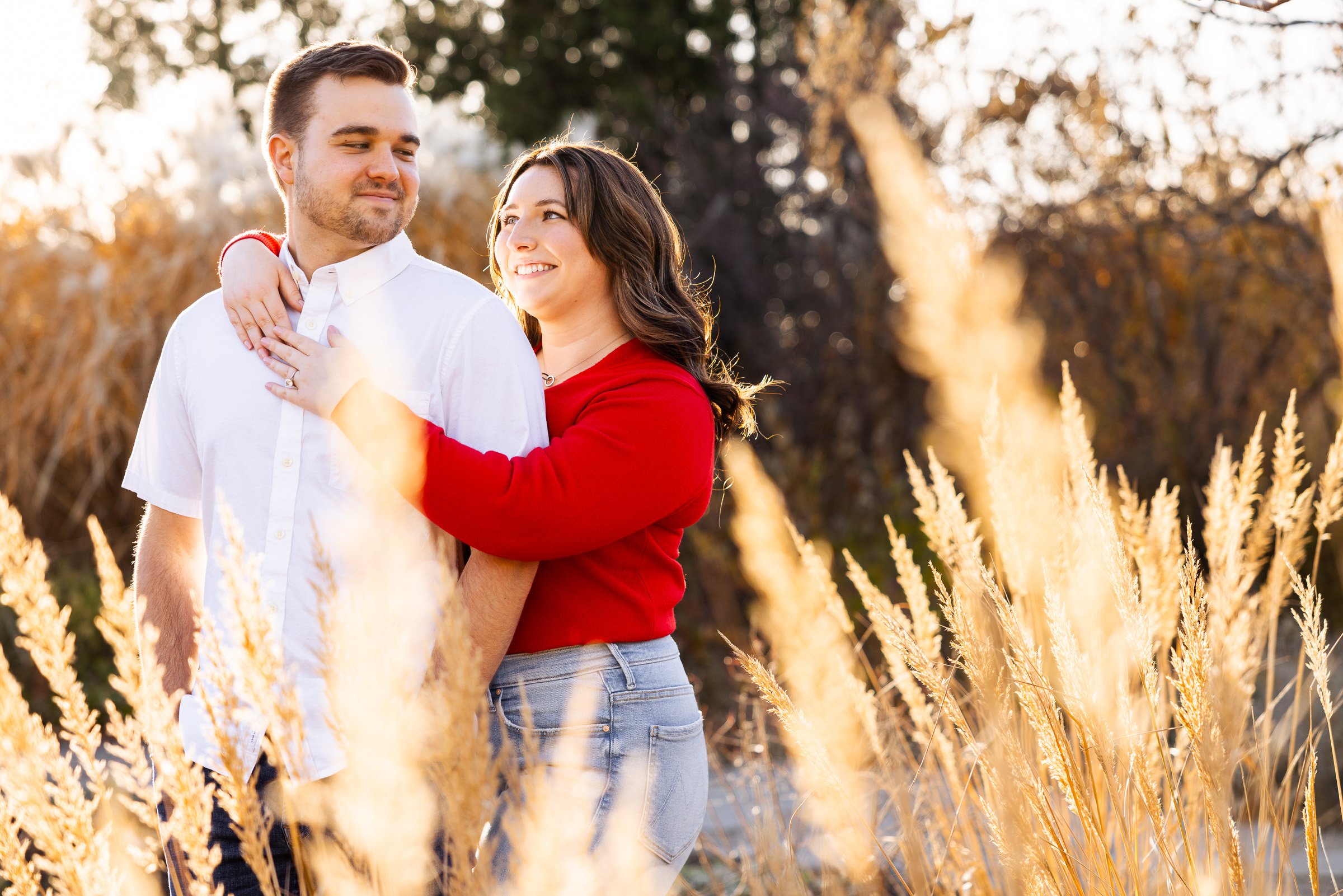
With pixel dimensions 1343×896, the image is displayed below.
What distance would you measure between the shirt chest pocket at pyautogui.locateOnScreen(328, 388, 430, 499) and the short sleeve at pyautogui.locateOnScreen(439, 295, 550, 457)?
85 mm

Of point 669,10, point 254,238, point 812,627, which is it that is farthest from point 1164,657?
point 669,10

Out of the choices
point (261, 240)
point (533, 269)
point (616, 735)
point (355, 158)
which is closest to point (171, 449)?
point (261, 240)

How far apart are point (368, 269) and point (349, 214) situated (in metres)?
0.10

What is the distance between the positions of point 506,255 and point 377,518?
584 mm

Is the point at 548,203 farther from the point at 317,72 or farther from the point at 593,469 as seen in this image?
the point at 593,469

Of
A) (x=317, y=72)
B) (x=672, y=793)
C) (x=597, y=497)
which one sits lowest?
(x=672, y=793)

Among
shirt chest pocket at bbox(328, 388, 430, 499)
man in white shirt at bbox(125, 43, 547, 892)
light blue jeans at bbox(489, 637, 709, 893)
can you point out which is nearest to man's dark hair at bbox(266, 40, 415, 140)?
man in white shirt at bbox(125, 43, 547, 892)

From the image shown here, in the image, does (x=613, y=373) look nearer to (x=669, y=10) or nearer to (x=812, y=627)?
(x=812, y=627)

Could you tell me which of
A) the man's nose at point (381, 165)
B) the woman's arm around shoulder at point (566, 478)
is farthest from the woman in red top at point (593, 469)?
the man's nose at point (381, 165)

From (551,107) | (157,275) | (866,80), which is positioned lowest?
(157,275)

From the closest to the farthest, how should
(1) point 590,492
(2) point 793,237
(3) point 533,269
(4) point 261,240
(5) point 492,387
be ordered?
(1) point 590,492
(5) point 492,387
(3) point 533,269
(4) point 261,240
(2) point 793,237

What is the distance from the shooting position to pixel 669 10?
8430 millimetres

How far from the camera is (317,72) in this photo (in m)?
1.98

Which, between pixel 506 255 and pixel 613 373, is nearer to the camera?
pixel 613 373
